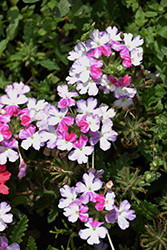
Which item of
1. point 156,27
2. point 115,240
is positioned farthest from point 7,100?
point 115,240

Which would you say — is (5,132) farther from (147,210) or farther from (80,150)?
(147,210)

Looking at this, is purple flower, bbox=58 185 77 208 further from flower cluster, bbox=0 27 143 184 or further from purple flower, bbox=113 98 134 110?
purple flower, bbox=113 98 134 110

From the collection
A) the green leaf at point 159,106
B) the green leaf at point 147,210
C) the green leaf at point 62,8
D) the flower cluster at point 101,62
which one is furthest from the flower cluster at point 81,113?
the green leaf at point 147,210

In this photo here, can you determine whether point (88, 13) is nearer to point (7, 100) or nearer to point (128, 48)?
point (128, 48)

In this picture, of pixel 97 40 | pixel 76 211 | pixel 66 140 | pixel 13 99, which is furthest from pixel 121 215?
pixel 97 40

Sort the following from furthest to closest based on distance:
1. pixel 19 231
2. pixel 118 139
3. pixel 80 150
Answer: pixel 118 139 → pixel 19 231 → pixel 80 150

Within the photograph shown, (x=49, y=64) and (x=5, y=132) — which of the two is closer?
(x=5, y=132)
